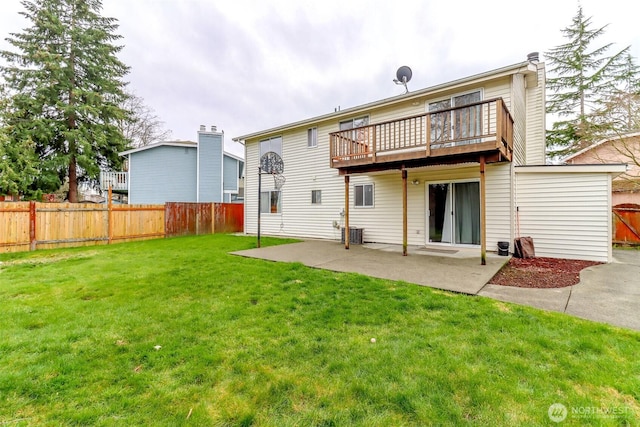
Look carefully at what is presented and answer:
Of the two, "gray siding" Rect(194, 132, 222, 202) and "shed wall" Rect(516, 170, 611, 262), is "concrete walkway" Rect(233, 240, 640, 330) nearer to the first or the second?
"shed wall" Rect(516, 170, 611, 262)

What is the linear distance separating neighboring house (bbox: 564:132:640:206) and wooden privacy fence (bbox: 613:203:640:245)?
1.75 meters

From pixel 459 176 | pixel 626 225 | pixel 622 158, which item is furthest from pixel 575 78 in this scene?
pixel 459 176

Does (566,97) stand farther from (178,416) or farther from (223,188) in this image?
(178,416)

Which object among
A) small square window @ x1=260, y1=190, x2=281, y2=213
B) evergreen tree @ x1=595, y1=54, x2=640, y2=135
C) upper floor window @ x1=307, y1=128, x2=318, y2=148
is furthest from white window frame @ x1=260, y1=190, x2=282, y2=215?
evergreen tree @ x1=595, y1=54, x2=640, y2=135

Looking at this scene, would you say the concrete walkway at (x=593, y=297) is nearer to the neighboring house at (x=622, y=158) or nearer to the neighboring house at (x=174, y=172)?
the neighboring house at (x=622, y=158)

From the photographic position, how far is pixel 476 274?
5.34 meters

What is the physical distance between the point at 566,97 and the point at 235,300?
22854 millimetres

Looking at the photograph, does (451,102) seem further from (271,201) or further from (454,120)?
(271,201)

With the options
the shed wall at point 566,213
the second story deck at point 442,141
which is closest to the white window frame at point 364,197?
the second story deck at point 442,141

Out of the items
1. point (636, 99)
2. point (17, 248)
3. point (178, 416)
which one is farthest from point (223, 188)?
point (636, 99)

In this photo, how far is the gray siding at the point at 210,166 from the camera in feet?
55.2

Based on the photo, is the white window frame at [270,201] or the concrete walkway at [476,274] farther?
the white window frame at [270,201]

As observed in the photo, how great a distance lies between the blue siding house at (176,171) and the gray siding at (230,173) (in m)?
0.52

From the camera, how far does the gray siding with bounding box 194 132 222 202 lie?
55.2 feet
